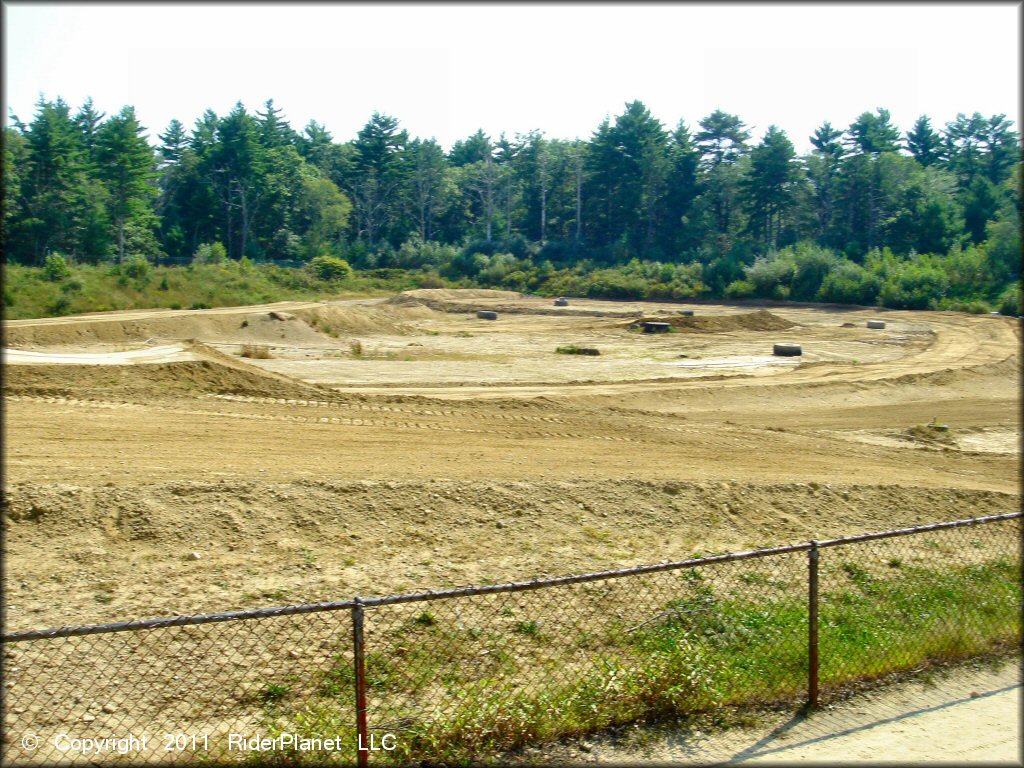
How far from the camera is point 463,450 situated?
56.0 feet

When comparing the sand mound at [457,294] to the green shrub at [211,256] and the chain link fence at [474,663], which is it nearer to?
the green shrub at [211,256]

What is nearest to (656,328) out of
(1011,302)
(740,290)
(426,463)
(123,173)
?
(1011,302)

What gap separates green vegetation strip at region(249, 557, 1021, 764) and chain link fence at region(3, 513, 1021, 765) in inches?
0.8

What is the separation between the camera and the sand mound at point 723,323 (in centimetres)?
4306

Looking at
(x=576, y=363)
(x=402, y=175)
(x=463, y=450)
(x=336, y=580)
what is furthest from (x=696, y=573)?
(x=402, y=175)

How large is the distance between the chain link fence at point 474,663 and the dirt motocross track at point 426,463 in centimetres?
133

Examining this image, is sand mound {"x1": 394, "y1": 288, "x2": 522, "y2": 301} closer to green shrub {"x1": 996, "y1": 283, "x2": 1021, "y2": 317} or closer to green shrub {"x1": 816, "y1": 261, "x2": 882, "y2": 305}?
green shrub {"x1": 816, "y1": 261, "x2": 882, "y2": 305}

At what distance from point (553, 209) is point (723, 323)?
5394cm

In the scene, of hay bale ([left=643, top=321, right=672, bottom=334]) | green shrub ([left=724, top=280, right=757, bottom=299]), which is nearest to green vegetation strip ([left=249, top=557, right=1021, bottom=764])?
hay bale ([left=643, top=321, right=672, bottom=334])

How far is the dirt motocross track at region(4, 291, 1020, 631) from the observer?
38.1 feet

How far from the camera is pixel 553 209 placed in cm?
9575

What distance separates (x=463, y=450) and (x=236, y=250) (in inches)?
2984

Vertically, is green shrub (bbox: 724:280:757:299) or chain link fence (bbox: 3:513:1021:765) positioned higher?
green shrub (bbox: 724:280:757:299)

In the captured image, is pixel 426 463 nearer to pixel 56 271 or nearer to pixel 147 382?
pixel 147 382
